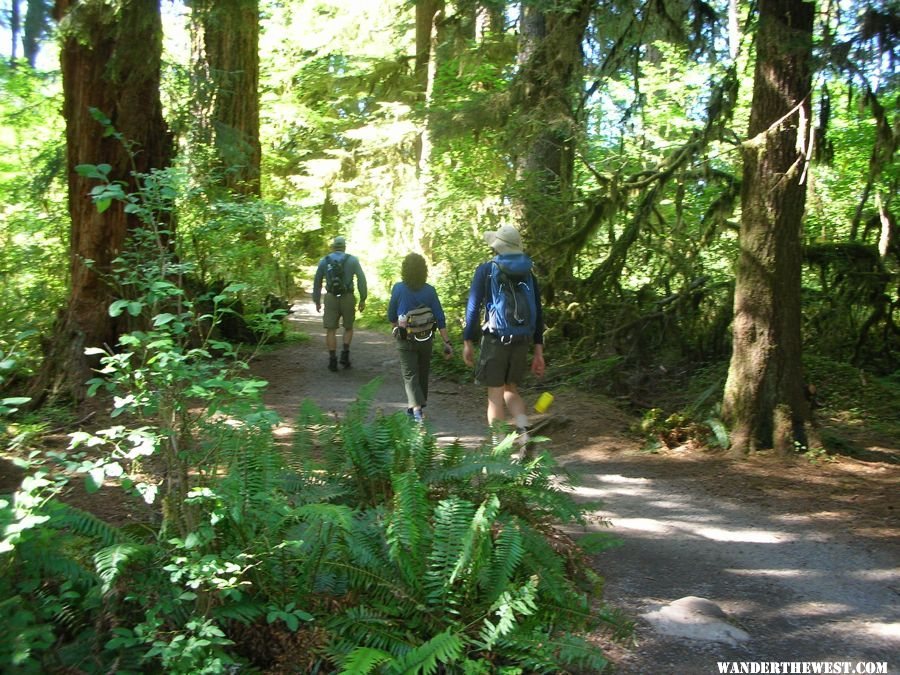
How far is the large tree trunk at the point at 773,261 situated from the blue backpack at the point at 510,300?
249cm

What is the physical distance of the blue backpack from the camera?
7.16m

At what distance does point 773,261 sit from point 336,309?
680 cm

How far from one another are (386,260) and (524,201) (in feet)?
28.6

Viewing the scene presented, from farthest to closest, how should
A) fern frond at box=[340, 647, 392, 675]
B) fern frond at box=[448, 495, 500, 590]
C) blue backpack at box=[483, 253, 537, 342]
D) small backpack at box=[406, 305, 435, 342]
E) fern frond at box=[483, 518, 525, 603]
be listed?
small backpack at box=[406, 305, 435, 342], blue backpack at box=[483, 253, 537, 342], fern frond at box=[483, 518, 525, 603], fern frond at box=[448, 495, 500, 590], fern frond at box=[340, 647, 392, 675]

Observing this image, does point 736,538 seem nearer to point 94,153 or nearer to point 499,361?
point 499,361

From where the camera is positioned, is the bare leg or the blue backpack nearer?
the blue backpack

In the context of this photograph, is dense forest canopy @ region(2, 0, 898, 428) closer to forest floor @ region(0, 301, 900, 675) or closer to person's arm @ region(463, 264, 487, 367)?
forest floor @ region(0, 301, 900, 675)

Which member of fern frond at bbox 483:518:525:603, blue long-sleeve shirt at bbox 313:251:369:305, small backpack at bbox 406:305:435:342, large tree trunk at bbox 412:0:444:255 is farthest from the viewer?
large tree trunk at bbox 412:0:444:255

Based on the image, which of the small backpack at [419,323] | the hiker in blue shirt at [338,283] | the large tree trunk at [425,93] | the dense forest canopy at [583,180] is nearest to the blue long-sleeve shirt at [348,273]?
the hiker in blue shirt at [338,283]

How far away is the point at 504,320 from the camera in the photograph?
7160mm

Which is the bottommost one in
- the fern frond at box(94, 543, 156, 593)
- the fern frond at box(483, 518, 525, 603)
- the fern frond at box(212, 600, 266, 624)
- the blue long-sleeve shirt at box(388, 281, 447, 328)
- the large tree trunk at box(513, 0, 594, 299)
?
the fern frond at box(212, 600, 266, 624)

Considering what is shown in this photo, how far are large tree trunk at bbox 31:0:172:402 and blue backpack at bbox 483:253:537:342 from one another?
4.54m

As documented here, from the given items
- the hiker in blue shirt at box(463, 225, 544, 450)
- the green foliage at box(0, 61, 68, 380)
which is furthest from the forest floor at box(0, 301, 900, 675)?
the green foliage at box(0, 61, 68, 380)

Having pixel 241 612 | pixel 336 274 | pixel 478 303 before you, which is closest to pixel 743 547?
pixel 478 303
